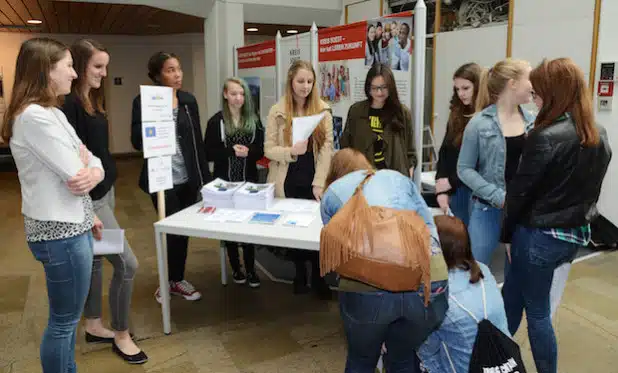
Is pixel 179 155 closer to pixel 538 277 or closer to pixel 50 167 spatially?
pixel 50 167

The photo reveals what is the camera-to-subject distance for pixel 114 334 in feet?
8.70

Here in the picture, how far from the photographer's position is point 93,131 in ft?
7.40

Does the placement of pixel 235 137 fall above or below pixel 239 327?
above

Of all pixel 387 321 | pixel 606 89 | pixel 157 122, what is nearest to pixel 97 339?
pixel 157 122

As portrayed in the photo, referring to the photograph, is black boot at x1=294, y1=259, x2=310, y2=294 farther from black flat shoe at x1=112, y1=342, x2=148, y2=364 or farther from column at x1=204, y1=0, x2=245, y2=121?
column at x1=204, y1=0, x2=245, y2=121

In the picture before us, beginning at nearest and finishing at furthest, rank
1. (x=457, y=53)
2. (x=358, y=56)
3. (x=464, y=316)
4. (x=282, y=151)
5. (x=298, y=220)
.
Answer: (x=464, y=316) < (x=298, y=220) < (x=282, y=151) < (x=358, y=56) < (x=457, y=53)

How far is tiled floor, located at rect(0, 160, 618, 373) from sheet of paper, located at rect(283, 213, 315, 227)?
2.17ft

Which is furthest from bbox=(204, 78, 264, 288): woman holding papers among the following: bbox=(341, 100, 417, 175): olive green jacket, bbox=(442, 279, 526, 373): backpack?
bbox=(442, 279, 526, 373): backpack

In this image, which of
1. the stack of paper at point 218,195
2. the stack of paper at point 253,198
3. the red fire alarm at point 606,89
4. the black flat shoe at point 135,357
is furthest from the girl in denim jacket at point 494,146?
the red fire alarm at point 606,89

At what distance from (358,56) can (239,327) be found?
1.78 metres

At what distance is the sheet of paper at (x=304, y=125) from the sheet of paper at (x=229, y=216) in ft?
1.67

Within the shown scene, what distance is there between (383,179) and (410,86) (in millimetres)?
1448

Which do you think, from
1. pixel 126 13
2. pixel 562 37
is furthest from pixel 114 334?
pixel 126 13

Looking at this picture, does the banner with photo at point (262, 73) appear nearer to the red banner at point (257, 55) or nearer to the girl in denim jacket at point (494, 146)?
the red banner at point (257, 55)
